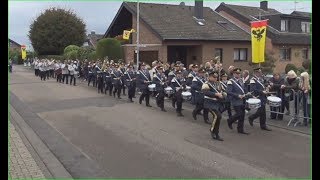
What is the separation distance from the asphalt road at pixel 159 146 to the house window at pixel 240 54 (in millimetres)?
21196

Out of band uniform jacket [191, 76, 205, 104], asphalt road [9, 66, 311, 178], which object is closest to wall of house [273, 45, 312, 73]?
asphalt road [9, 66, 311, 178]

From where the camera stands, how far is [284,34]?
1490 inches

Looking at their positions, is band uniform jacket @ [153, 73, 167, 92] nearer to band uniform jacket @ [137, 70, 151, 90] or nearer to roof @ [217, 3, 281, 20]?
band uniform jacket @ [137, 70, 151, 90]

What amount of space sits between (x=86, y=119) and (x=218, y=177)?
24.3 feet

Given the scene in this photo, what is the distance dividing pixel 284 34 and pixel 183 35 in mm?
10664

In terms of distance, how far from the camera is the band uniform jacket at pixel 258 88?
39.4 ft

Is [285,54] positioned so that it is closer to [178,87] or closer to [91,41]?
[178,87]

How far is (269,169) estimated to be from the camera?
7.97 metres

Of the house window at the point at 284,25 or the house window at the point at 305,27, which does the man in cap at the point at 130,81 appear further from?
the house window at the point at 305,27

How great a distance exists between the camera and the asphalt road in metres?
7.88

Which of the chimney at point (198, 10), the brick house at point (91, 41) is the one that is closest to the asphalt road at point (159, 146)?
the chimney at point (198, 10)

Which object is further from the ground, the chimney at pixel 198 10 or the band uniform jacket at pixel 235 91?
the chimney at pixel 198 10

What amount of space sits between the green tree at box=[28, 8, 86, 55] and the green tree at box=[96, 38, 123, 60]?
20.0 m

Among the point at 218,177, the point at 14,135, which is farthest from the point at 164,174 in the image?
the point at 14,135
